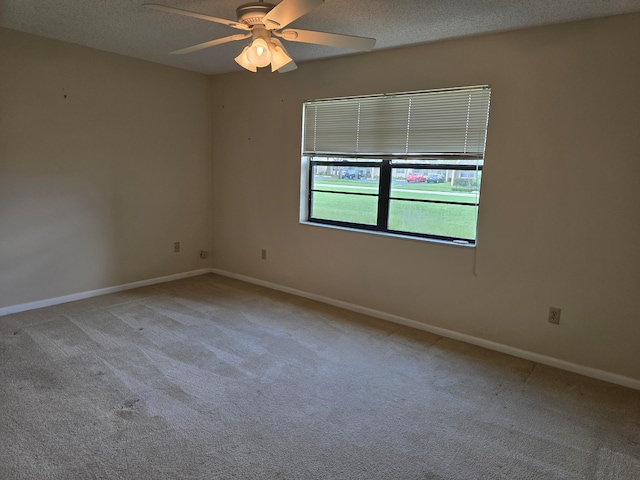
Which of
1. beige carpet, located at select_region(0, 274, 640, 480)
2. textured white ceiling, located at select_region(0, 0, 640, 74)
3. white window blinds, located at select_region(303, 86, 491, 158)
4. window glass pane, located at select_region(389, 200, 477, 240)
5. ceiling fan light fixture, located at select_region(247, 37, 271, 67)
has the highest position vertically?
textured white ceiling, located at select_region(0, 0, 640, 74)

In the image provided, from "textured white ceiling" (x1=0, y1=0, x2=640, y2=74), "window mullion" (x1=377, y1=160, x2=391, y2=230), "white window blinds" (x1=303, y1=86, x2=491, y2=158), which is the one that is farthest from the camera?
"window mullion" (x1=377, y1=160, x2=391, y2=230)

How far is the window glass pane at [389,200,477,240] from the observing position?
3314 millimetres

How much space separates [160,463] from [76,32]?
3305 mm

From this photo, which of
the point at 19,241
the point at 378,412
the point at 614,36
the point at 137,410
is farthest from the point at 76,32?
the point at 614,36

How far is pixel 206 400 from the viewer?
2.34 meters

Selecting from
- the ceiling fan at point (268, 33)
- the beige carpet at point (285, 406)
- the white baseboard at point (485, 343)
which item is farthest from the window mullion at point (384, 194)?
the ceiling fan at point (268, 33)

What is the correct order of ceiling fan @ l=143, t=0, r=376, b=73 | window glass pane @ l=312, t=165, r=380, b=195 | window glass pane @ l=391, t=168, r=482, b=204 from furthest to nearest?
window glass pane @ l=312, t=165, r=380, b=195
window glass pane @ l=391, t=168, r=482, b=204
ceiling fan @ l=143, t=0, r=376, b=73

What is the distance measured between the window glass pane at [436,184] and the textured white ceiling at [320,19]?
103cm

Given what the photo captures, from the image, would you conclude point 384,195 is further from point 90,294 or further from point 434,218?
point 90,294

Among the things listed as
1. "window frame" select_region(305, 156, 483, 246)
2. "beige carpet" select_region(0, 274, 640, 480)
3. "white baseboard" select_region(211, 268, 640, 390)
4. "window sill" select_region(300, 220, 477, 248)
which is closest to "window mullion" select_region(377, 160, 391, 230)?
"window frame" select_region(305, 156, 483, 246)

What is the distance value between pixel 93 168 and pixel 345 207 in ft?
8.07

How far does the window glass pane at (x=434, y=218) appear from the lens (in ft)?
10.9

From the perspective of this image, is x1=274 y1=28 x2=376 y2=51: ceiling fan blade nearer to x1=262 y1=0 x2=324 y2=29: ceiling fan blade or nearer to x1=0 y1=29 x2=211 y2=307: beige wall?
x1=262 y1=0 x2=324 y2=29: ceiling fan blade

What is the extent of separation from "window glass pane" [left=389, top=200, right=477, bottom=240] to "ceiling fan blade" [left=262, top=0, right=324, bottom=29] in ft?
6.56
